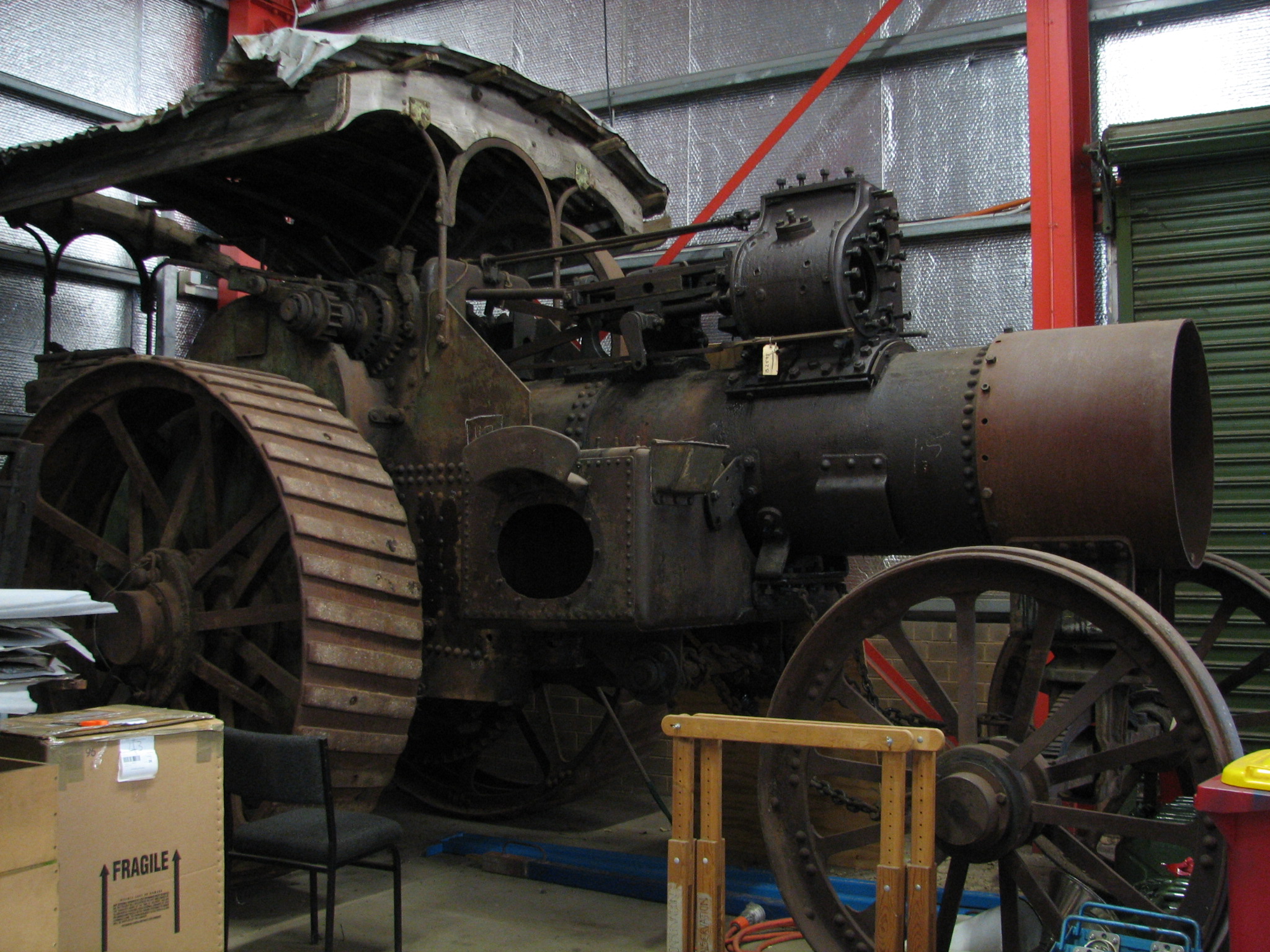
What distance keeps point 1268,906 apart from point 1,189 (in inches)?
233

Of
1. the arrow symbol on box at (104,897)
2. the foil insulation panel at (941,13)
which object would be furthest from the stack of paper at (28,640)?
the foil insulation panel at (941,13)

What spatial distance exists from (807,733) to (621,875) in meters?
2.07

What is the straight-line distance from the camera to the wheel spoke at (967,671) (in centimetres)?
365

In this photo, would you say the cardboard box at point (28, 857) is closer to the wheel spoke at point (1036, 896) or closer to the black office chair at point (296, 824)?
the black office chair at point (296, 824)

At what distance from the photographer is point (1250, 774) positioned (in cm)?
279

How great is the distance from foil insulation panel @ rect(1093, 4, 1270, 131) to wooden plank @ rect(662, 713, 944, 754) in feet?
15.5

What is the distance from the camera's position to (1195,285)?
661 cm

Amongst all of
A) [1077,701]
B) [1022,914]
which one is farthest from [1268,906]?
[1022,914]

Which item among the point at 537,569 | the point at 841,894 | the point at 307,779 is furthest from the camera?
the point at 537,569

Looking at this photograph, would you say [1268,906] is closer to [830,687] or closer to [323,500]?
[830,687]

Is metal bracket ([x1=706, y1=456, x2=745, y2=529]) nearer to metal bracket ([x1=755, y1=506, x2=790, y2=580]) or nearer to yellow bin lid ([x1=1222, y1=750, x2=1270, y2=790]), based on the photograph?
metal bracket ([x1=755, y1=506, x2=790, y2=580])

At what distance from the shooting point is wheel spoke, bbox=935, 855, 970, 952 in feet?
11.6

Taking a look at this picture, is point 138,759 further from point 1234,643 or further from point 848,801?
point 1234,643

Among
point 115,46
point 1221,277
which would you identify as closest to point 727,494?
point 1221,277
